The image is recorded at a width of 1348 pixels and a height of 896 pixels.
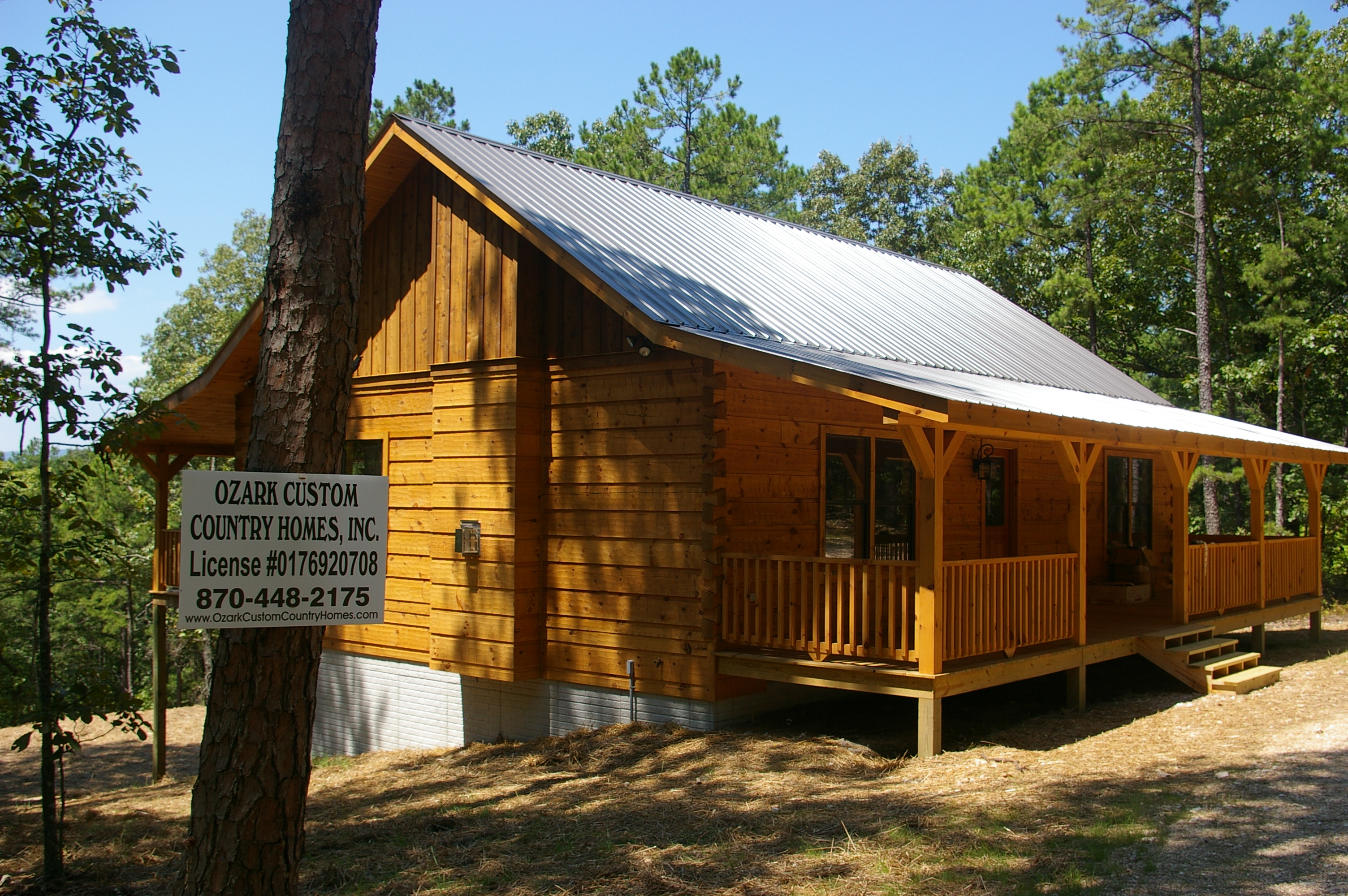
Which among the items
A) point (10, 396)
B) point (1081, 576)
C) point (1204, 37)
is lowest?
point (1081, 576)

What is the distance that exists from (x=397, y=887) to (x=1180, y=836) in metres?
4.26

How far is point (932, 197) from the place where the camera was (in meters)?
42.8

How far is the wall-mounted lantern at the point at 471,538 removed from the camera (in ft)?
35.2

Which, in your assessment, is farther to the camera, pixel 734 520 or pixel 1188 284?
pixel 1188 284

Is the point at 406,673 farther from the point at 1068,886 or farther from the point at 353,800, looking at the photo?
the point at 1068,886

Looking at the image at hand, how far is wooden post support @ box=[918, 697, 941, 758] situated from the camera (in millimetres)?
8383

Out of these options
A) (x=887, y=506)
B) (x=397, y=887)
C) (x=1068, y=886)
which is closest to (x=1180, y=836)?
(x=1068, y=886)

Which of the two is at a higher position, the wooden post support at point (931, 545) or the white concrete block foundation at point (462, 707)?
the wooden post support at point (931, 545)

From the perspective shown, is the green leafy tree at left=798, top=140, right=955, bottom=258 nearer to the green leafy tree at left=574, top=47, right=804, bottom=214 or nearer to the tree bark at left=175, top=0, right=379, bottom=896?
the green leafy tree at left=574, top=47, right=804, bottom=214

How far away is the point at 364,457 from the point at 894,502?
603 centimetres

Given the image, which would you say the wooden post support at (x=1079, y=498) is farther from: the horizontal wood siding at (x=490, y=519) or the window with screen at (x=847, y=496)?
the horizontal wood siding at (x=490, y=519)

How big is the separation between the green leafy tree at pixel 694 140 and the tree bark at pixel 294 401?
1457 inches

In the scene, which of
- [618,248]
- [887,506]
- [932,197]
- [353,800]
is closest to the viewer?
[353,800]

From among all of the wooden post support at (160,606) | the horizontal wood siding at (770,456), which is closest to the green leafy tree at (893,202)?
the wooden post support at (160,606)
